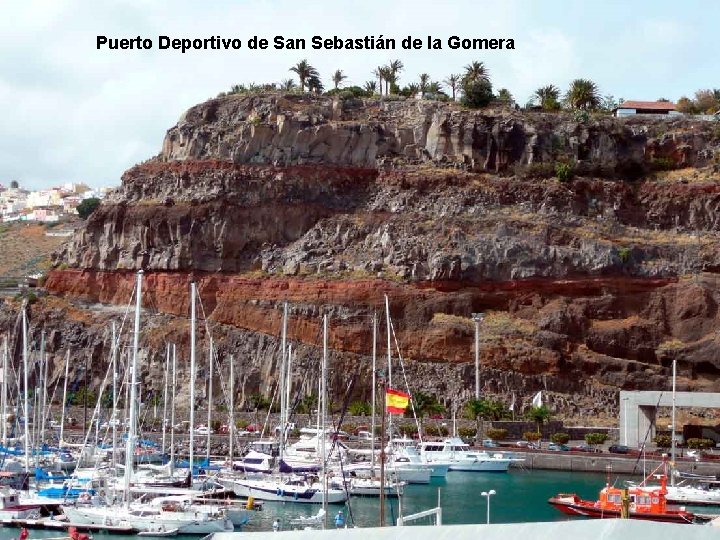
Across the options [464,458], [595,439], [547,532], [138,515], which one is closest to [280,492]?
[138,515]

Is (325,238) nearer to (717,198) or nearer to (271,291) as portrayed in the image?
(271,291)

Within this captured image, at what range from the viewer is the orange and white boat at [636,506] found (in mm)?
73938

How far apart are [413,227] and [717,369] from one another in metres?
31.0

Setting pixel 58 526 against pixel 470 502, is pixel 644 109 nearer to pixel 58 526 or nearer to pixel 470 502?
pixel 470 502

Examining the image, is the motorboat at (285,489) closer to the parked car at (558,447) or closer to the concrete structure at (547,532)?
the parked car at (558,447)

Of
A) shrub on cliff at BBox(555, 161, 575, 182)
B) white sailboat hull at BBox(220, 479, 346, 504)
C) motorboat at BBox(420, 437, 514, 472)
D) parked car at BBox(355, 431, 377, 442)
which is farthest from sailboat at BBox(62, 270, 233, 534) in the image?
shrub on cliff at BBox(555, 161, 575, 182)

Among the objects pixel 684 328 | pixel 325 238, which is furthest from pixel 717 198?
pixel 325 238

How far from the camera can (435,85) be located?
161 m

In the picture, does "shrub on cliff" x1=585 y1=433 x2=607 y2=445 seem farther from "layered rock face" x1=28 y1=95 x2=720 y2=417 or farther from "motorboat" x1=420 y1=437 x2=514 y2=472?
"layered rock face" x1=28 y1=95 x2=720 y2=417

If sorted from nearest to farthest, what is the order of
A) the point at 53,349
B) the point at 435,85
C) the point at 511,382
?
1. the point at 511,382
2. the point at 53,349
3. the point at 435,85

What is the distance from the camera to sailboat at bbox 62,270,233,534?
224ft

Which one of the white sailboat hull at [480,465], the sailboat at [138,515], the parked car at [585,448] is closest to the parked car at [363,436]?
the white sailboat hull at [480,465]

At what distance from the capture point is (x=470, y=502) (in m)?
85.4

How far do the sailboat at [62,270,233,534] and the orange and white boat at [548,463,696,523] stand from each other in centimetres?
1993
